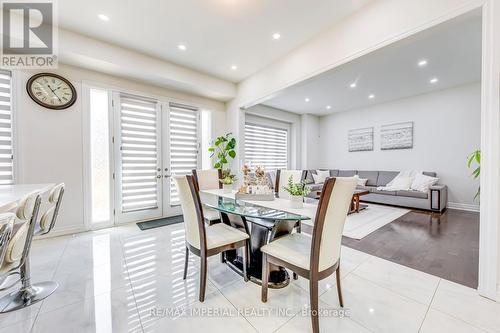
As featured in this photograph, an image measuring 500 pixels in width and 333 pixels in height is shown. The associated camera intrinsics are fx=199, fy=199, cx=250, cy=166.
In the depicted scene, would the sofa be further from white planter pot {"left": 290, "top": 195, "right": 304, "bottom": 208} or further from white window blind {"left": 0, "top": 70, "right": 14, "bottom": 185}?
white window blind {"left": 0, "top": 70, "right": 14, "bottom": 185}

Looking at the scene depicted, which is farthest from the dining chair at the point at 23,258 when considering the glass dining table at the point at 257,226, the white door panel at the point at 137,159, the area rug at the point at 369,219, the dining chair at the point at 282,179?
the area rug at the point at 369,219

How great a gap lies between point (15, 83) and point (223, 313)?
162 inches

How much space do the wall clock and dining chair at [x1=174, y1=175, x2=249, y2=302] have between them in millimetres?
2874

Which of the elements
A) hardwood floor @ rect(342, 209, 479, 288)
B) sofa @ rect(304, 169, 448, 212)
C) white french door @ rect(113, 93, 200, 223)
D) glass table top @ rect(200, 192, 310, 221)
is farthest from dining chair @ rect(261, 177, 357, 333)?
white french door @ rect(113, 93, 200, 223)

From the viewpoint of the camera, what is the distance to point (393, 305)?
1.62 m

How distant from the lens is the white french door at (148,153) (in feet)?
12.2

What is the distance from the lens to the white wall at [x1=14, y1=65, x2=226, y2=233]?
2.88 meters

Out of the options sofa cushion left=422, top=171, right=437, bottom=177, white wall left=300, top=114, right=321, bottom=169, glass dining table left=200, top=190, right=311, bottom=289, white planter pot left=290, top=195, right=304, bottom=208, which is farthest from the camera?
white wall left=300, top=114, right=321, bottom=169

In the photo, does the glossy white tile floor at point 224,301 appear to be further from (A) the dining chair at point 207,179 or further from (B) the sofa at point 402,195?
(B) the sofa at point 402,195

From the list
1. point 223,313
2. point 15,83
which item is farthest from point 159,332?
point 15,83

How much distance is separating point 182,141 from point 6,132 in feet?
8.24

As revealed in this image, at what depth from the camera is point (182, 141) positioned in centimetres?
441

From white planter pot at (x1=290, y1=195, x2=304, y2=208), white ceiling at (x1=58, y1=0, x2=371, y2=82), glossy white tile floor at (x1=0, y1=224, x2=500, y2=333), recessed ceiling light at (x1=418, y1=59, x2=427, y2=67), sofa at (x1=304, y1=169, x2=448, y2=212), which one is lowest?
glossy white tile floor at (x1=0, y1=224, x2=500, y2=333)

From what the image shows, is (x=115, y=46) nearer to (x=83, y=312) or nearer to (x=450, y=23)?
(x=83, y=312)
